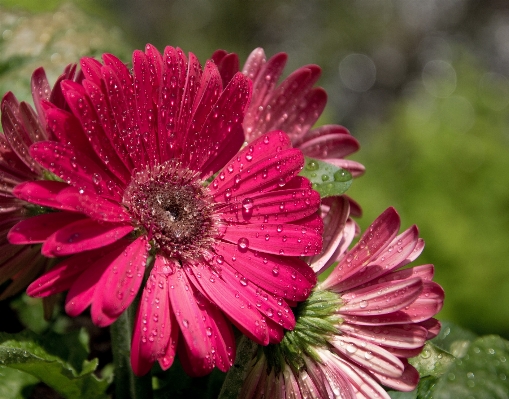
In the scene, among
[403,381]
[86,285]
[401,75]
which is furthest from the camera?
[401,75]

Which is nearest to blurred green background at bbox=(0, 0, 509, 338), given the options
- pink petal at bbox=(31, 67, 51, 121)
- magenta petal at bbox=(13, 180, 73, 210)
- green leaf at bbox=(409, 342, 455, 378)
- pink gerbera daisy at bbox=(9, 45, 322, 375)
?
pink petal at bbox=(31, 67, 51, 121)

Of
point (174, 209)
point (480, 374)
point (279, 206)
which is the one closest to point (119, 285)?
point (279, 206)

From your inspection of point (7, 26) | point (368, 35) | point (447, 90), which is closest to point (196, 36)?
point (368, 35)

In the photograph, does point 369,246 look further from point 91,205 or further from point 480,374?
point 91,205

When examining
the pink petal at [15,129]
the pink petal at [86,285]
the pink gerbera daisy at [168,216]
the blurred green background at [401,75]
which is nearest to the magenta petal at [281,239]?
the pink gerbera daisy at [168,216]

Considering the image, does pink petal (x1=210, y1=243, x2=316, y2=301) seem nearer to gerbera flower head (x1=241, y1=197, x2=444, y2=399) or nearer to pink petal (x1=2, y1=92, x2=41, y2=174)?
gerbera flower head (x1=241, y1=197, x2=444, y2=399)

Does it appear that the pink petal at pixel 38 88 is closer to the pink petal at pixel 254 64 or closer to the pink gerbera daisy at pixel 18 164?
the pink gerbera daisy at pixel 18 164

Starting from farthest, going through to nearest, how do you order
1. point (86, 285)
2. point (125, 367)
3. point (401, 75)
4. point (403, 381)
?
point (401, 75) < point (125, 367) < point (403, 381) < point (86, 285)
